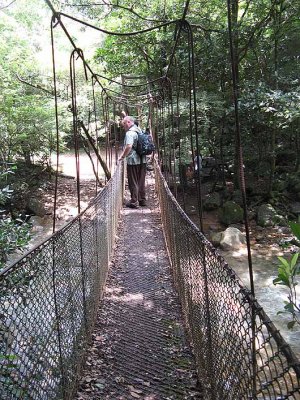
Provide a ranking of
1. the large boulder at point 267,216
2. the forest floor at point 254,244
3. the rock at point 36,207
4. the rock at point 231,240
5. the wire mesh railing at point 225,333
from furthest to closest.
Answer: the rock at point 36,207 → the large boulder at point 267,216 → the rock at point 231,240 → the forest floor at point 254,244 → the wire mesh railing at point 225,333

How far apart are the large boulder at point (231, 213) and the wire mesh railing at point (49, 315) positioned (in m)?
4.75

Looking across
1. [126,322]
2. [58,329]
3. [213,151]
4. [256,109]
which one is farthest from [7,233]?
[213,151]

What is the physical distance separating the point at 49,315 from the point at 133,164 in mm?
3847

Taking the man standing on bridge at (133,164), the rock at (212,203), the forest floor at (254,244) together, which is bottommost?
the forest floor at (254,244)

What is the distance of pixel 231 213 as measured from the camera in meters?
6.73

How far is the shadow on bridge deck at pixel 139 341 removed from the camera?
5.54ft

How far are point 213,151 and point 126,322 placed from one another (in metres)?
5.57

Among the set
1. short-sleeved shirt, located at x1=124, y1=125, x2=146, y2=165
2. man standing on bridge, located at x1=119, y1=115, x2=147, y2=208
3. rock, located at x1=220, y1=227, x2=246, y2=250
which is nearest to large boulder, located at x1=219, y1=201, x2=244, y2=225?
rock, located at x1=220, y1=227, x2=246, y2=250

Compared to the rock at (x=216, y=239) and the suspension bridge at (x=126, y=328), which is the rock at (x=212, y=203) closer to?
the rock at (x=216, y=239)

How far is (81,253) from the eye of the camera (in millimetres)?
1837

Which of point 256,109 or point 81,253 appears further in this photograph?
point 256,109

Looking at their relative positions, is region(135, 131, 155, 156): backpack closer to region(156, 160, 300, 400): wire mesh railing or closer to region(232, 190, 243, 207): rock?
region(232, 190, 243, 207): rock

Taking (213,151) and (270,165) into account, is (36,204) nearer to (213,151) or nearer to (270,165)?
(213,151)

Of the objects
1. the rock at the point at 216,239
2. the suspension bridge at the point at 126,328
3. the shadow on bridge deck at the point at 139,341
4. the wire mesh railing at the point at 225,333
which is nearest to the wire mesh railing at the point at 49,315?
the suspension bridge at the point at 126,328
